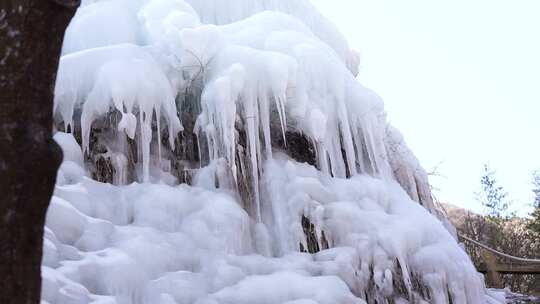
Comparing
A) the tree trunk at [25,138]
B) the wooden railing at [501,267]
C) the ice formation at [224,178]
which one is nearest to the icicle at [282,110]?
the ice formation at [224,178]

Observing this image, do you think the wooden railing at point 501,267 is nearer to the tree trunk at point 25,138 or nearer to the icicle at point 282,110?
the icicle at point 282,110

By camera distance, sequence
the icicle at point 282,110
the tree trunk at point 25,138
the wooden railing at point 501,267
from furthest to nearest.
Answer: the wooden railing at point 501,267 → the icicle at point 282,110 → the tree trunk at point 25,138

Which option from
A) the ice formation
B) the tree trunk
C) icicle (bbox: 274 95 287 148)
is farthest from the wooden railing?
the tree trunk

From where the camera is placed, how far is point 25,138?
1.32m

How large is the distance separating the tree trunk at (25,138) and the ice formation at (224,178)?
1914 millimetres

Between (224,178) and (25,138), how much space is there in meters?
3.40

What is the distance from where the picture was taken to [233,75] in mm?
4902

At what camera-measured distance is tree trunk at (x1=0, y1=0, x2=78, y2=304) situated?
1289 mm

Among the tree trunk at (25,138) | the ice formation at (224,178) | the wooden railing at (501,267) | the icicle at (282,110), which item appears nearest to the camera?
the tree trunk at (25,138)

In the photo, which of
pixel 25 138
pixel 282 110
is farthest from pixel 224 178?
pixel 25 138

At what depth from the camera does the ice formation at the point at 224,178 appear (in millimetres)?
3719

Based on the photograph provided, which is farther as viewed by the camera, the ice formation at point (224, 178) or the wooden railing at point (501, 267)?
the wooden railing at point (501, 267)

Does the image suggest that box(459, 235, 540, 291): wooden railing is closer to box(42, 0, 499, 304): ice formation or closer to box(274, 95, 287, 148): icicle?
box(42, 0, 499, 304): ice formation

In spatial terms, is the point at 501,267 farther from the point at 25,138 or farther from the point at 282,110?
the point at 25,138
